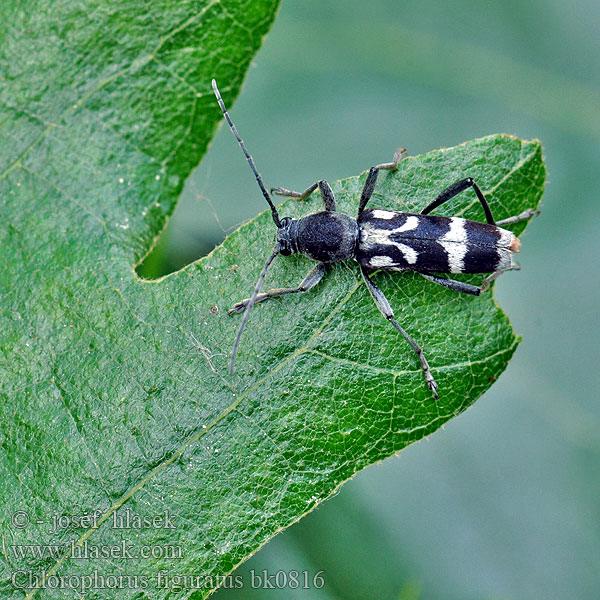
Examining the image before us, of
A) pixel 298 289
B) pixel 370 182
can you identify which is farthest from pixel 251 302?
pixel 370 182

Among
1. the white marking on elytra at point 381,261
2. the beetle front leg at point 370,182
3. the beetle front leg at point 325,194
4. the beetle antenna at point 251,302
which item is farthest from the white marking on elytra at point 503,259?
the beetle antenna at point 251,302

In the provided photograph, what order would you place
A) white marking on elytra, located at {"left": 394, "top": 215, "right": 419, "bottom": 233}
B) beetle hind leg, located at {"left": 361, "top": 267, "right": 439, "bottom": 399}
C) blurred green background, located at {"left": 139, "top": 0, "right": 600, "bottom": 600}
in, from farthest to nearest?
1. blurred green background, located at {"left": 139, "top": 0, "right": 600, "bottom": 600}
2. white marking on elytra, located at {"left": 394, "top": 215, "right": 419, "bottom": 233}
3. beetle hind leg, located at {"left": 361, "top": 267, "right": 439, "bottom": 399}

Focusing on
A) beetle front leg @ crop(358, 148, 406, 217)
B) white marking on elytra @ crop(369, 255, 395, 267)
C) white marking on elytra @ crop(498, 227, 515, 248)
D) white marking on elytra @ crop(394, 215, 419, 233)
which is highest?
beetle front leg @ crop(358, 148, 406, 217)

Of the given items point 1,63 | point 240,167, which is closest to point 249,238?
point 1,63

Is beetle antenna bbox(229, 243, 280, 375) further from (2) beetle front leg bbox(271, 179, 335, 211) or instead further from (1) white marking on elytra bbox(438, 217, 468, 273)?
(1) white marking on elytra bbox(438, 217, 468, 273)

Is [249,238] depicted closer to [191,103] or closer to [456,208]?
[191,103]

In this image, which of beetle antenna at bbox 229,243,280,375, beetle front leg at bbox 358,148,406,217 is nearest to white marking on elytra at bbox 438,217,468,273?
beetle front leg at bbox 358,148,406,217
